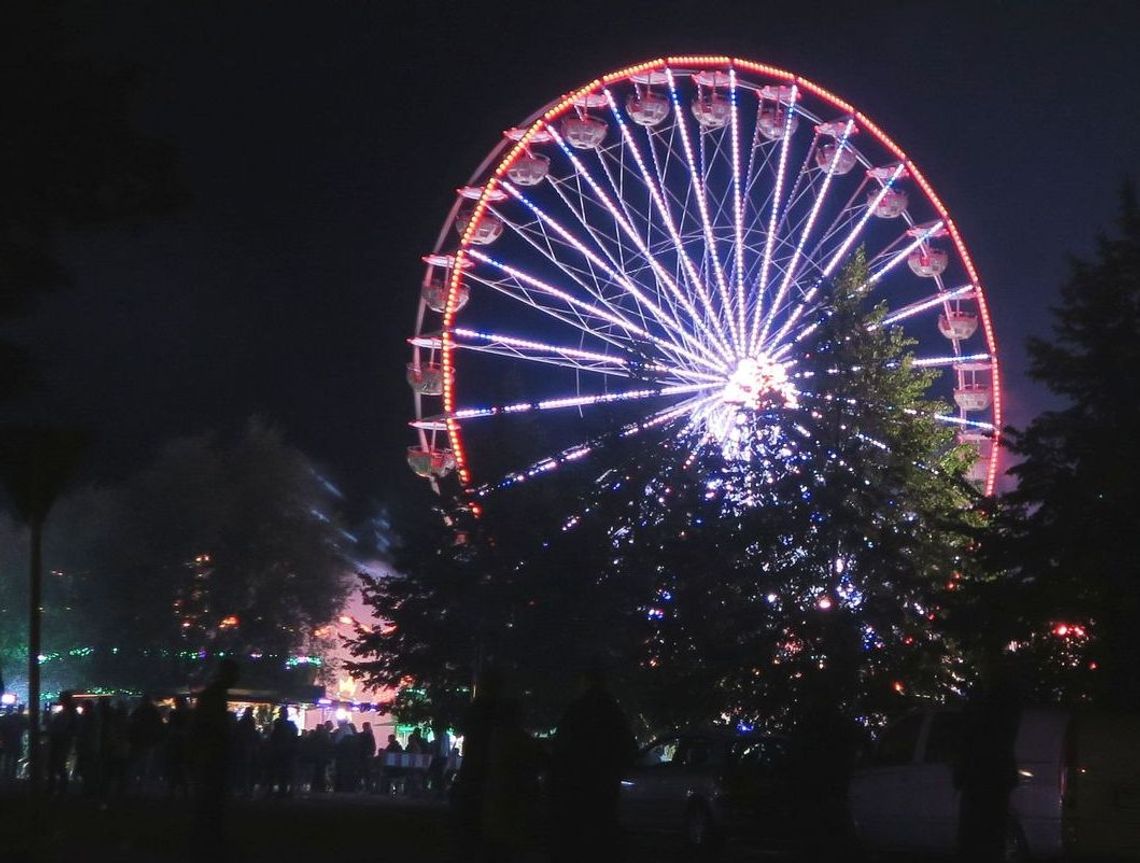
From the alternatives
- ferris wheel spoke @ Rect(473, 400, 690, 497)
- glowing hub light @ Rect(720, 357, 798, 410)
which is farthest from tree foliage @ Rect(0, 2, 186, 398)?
ferris wheel spoke @ Rect(473, 400, 690, 497)

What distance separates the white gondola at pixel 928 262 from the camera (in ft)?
123

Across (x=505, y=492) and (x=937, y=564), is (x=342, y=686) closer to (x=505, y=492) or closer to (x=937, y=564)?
(x=505, y=492)

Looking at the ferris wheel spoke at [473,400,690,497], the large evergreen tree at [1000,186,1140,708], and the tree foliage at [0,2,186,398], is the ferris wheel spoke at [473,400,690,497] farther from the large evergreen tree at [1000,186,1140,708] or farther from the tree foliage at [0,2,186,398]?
the tree foliage at [0,2,186,398]

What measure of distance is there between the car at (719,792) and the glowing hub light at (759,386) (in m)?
10.2

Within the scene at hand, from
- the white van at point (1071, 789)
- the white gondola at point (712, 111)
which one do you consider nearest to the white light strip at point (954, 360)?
the white gondola at point (712, 111)

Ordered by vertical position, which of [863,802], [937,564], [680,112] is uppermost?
[680,112]

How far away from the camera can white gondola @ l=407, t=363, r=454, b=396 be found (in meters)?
34.6

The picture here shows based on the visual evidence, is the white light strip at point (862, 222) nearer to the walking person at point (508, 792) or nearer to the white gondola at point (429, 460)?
the white gondola at point (429, 460)

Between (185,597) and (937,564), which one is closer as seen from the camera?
(937,564)

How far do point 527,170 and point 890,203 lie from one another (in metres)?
8.49

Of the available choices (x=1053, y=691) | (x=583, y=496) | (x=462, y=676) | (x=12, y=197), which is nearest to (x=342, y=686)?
(x=462, y=676)

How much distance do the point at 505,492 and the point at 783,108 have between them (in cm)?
1072

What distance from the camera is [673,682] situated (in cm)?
2825

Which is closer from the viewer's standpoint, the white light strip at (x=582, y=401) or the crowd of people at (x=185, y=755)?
the crowd of people at (x=185, y=755)
